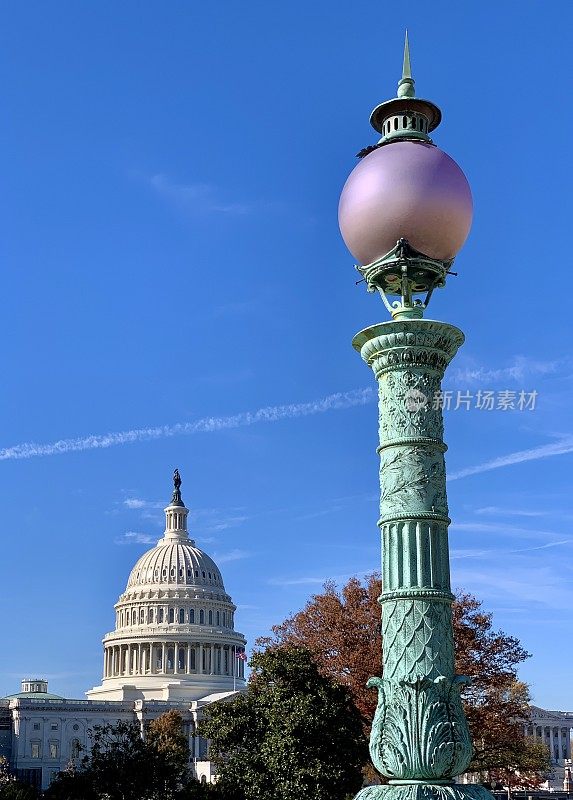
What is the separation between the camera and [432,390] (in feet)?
46.4

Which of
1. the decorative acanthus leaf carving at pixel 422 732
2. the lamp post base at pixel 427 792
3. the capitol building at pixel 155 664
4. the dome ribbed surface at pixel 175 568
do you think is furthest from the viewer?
the dome ribbed surface at pixel 175 568

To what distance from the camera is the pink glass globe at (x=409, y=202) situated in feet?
46.0

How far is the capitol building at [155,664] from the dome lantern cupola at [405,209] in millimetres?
110504

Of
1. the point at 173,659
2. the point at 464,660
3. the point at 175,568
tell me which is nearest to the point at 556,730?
the point at 173,659

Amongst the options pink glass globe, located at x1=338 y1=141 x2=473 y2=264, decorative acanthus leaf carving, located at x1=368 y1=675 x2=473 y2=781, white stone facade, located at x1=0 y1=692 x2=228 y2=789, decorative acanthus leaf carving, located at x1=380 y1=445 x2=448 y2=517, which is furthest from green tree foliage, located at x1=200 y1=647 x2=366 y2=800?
white stone facade, located at x1=0 y1=692 x2=228 y2=789

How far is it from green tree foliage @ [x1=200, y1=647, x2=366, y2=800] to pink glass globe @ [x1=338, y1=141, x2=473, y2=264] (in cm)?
2725

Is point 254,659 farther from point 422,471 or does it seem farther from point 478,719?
point 422,471

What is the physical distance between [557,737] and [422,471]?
137 meters

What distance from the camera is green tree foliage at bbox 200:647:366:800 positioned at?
37500mm

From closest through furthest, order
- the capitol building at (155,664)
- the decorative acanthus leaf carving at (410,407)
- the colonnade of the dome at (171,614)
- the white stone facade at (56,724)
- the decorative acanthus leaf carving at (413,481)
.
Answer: the decorative acanthus leaf carving at (413,481)
the decorative acanthus leaf carving at (410,407)
the white stone facade at (56,724)
the capitol building at (155,664)
the colonnade of the dome at (171,614)

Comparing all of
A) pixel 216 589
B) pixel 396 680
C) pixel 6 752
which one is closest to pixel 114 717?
pixel 6 752

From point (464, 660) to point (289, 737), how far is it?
32.2 feet

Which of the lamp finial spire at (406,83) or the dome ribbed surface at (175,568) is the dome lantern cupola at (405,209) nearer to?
the lamp finial spire at (406,83)

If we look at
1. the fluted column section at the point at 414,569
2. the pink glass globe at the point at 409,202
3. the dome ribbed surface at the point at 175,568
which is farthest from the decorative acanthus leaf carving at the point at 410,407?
the dome ribbed surface at the point at 175,568
